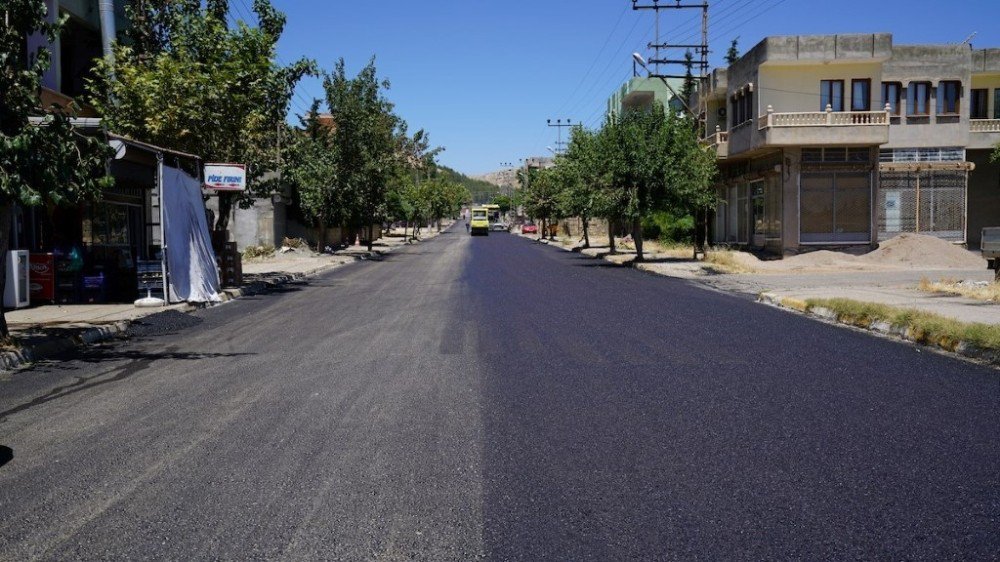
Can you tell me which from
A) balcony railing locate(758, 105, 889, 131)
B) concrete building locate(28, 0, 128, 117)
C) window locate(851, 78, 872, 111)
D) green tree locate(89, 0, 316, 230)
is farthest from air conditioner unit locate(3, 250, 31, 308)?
window locate(851, 78, 872, 111)

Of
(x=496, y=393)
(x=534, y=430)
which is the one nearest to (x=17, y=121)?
(x=496, y=393)

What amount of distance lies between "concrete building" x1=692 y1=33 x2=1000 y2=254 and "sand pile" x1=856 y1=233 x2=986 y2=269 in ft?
7.27

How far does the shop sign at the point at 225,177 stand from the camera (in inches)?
846

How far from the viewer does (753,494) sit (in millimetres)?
5312

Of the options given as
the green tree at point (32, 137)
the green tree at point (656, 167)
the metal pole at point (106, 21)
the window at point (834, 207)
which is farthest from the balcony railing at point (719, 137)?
the green tree at point (32, 137)

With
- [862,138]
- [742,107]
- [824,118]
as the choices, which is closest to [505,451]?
[824,118]

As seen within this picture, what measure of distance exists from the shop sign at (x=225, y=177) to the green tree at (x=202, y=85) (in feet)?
5.49

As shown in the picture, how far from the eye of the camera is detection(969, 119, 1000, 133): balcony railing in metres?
37.4

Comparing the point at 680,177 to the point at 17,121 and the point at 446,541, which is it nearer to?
the point at 17,121

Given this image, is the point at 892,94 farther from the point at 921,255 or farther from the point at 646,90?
the point at 646,90

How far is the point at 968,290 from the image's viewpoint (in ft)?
62.0

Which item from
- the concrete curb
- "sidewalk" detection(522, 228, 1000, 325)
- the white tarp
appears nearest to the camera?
the concrete curb

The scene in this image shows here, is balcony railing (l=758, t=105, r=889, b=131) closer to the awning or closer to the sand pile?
the awning

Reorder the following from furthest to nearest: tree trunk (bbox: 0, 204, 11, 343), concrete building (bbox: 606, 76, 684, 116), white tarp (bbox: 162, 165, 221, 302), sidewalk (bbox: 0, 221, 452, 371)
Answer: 1. concrete building (bbox: 606, 76, 684, 116)
2. white tarp (bbox: 162, 165, 221, 302)
3. sidewalk (bbox: 0, 221, 452, 371)
4. tree trunk (bbox: 0, 204, 11, 343)
